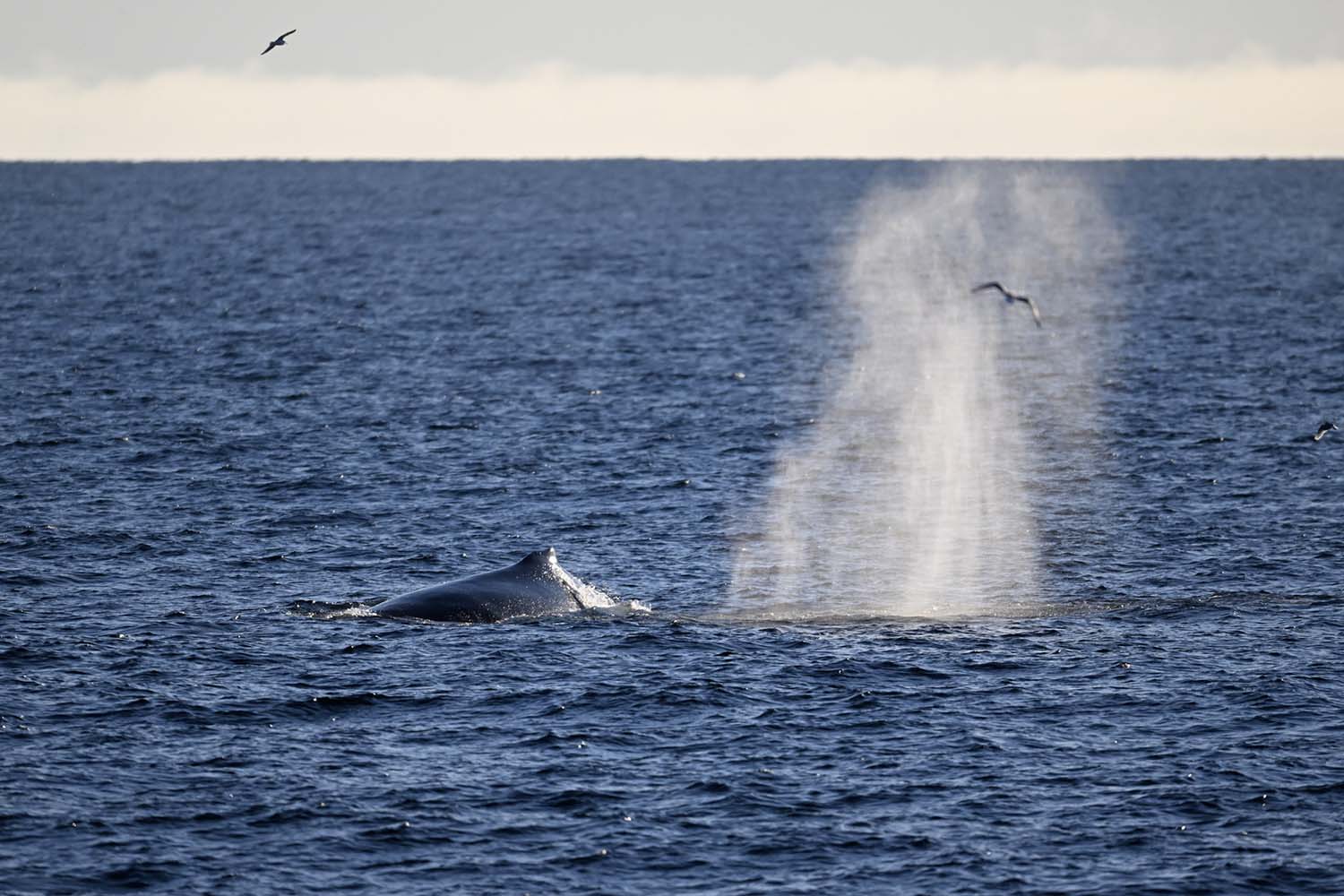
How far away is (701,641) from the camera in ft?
147

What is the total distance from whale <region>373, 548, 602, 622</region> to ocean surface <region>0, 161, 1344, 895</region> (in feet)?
2.81

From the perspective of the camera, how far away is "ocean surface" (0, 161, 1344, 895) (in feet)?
107

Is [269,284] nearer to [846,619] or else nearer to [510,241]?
[510,241]

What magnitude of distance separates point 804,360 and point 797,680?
2372 inches

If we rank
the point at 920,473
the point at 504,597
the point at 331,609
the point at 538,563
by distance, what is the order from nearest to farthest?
the point at 331,609
the point at 504,597
the point at 538,563
the point at 920,473

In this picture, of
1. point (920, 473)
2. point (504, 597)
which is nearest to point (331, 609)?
point (504, 597)

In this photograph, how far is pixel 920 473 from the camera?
69125mm

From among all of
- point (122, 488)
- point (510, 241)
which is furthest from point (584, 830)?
point (510, 241)

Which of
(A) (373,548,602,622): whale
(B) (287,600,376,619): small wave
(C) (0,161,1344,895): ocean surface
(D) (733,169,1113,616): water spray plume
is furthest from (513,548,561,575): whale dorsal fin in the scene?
(D) (733,169,1113,616): water spray plume

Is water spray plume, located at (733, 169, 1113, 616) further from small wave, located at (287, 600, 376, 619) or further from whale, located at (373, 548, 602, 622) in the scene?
small wave, located at (287, 600, 376, 619)

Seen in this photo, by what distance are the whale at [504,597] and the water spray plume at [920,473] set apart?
467 cm

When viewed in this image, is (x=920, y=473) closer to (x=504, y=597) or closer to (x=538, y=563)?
(x=538, y=563)

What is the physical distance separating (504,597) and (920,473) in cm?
2580

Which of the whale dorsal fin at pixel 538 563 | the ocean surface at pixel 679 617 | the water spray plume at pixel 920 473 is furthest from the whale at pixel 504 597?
the water spray plume at pixel 920 473
